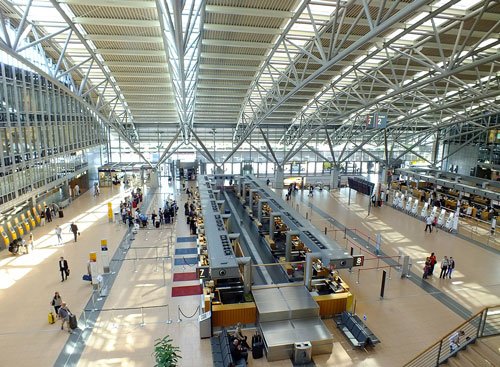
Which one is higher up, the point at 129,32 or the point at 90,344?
the point at 129,32

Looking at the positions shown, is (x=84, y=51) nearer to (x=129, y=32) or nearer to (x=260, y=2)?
(x=129, y=32)

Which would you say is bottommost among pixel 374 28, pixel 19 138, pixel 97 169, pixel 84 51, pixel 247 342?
pixel 247 342

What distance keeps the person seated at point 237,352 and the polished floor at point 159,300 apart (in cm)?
38

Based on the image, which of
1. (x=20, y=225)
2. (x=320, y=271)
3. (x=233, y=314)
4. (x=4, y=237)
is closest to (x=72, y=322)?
(x=233, y=314)

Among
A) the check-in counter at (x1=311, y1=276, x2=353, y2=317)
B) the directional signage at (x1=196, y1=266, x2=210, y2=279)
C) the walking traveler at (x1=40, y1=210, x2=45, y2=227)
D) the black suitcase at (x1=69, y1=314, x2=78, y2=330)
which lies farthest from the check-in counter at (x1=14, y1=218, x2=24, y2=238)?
the check-in counter at (x1=311, y1=276, x2=353, y2=317)

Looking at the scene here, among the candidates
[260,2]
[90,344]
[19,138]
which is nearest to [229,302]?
[90,344]

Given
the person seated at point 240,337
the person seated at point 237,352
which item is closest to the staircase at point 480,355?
the person seated at point 237,352

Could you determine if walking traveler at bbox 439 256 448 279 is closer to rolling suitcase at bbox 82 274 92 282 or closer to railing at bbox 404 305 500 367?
railing at bbox 404 305 500 367

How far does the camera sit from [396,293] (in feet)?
45.2

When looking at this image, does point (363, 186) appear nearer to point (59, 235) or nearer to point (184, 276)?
point (184, 276)

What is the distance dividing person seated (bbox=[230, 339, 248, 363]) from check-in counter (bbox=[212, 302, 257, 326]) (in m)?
1.49

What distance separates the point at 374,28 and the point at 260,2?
6499 millimetres

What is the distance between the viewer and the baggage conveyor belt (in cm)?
1526

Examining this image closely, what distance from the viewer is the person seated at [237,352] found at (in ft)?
31.5
